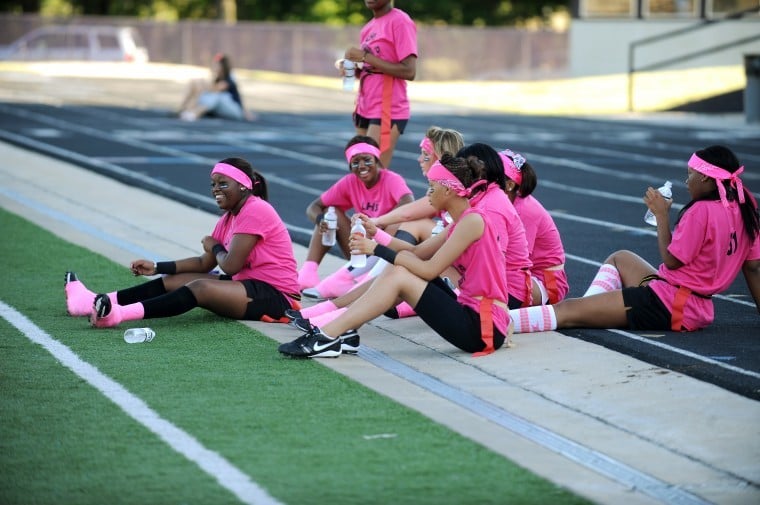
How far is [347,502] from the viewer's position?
17.2 feet

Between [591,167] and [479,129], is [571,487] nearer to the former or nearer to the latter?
[591,167]

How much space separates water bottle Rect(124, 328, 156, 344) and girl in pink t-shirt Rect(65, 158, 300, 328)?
0.30 m

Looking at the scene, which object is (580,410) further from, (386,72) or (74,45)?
(74,45)

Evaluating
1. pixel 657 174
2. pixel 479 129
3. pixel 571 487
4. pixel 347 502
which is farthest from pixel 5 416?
pixel 479 129

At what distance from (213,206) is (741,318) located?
6.86 metres

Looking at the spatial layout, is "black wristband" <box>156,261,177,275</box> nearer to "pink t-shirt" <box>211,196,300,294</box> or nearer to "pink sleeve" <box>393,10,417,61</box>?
"pink t-shirt" <box>211,196,300,294</box>

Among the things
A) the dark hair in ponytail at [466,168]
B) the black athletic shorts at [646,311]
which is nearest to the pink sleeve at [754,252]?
the black athletic shorts at [646,311]

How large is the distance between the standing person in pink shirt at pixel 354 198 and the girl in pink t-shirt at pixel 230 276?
1048 mm

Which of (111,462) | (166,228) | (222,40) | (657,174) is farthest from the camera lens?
(222,40)

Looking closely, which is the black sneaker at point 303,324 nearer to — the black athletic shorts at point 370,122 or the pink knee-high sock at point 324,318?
the pink knee-high sock at point 324,318

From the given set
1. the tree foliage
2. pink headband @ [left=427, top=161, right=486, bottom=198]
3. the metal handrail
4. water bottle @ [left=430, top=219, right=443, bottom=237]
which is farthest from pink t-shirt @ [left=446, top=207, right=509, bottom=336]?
the tree foliage

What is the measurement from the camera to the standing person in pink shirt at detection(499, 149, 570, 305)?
8.76 m

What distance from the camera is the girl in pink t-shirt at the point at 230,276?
8.44m

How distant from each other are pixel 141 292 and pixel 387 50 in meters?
3.64
